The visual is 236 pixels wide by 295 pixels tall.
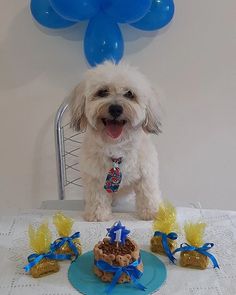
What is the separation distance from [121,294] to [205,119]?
1.35 metres

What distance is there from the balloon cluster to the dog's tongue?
438mm

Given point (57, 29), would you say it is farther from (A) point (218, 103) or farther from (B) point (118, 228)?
(B) point (118, 228)

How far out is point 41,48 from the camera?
2.00 m

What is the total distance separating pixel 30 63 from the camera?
203cm

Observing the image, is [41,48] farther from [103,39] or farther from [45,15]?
[103,39]

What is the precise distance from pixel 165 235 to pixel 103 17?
1.04 meters

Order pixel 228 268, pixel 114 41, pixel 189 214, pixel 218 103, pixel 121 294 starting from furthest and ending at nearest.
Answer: pixel 218 103 < pixel 114 41 < pixel 189 214 < pixel 228 268 < pixel 121 294

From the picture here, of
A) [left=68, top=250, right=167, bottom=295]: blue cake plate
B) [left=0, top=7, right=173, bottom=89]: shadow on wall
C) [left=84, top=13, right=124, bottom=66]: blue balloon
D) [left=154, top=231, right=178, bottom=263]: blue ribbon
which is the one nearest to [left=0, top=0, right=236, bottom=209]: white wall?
[left=0, top=7, right=173, bottom=89]: shadow on wall

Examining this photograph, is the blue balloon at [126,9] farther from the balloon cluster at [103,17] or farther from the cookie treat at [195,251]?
the cookie treat at [195,251]

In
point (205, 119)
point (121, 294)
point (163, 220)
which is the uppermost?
point (205, 119)

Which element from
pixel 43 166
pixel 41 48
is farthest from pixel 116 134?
pixel 43 166

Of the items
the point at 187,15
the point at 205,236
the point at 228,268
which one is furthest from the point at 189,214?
the point at 187,15

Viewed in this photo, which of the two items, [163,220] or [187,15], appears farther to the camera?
[187,15]

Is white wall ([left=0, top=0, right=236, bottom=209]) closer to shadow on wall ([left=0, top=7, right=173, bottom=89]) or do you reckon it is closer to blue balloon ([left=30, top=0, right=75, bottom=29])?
shadow on wall ([left=0, top=7, right=173, bottom=89])
